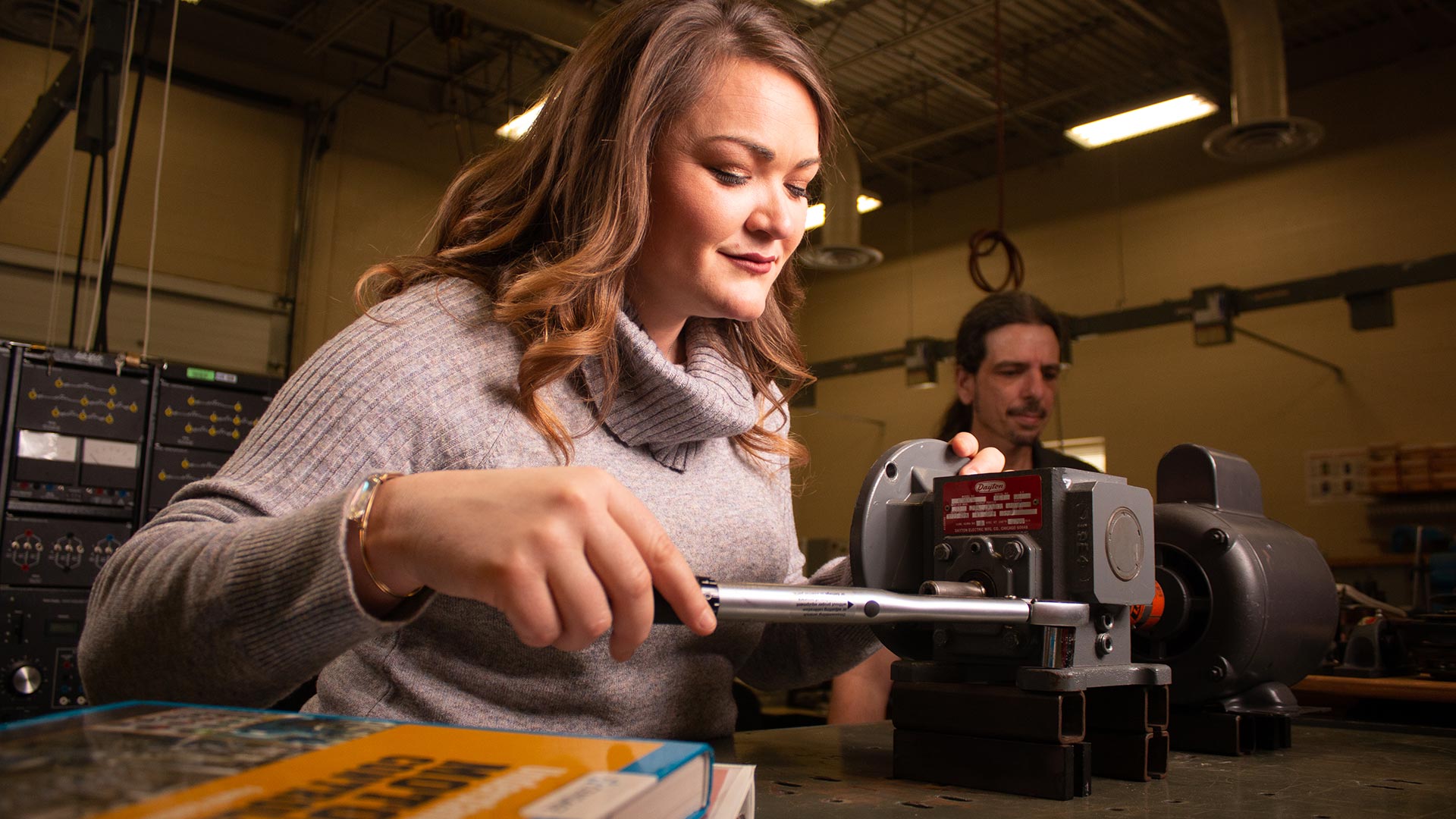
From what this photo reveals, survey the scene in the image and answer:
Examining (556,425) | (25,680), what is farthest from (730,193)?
(25,680)

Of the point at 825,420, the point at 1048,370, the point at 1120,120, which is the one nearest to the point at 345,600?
the point at 1048,370

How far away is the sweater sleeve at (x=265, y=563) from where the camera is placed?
0.65m

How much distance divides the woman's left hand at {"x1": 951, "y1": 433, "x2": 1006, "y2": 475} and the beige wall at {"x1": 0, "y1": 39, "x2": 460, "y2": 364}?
6.82 metres

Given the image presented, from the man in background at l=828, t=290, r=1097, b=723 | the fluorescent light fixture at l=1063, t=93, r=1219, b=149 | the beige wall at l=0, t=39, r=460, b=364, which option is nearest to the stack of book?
the man in background at l=828, t=290, r=1097, b=723

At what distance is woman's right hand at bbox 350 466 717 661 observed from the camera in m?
0.56

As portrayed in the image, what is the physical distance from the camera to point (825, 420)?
10.4 meters

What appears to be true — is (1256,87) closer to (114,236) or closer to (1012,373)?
(1012,373)

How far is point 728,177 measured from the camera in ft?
3.58

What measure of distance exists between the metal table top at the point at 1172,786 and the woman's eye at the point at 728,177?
1.97 ft

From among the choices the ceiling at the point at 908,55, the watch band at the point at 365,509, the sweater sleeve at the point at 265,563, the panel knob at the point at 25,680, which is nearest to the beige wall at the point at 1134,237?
the ceiling at the point at 908,55

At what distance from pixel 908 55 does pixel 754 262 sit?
22.2 feet

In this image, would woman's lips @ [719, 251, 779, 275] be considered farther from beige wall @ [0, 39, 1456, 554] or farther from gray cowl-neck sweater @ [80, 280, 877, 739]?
beige wall @ [0, 39, 1456, 554]

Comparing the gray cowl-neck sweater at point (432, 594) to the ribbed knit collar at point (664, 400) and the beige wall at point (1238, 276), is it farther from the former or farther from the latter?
the beige wall at point (1238, 276)

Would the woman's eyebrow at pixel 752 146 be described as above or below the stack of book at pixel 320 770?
above
